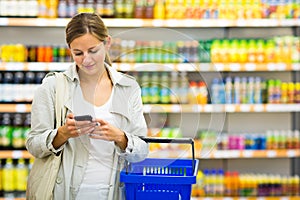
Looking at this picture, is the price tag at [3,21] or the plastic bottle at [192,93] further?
the price tag at [3,21]

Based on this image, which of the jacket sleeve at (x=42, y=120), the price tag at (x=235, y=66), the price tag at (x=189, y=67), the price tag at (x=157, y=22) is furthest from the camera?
the price tag at (x=235, y=66)

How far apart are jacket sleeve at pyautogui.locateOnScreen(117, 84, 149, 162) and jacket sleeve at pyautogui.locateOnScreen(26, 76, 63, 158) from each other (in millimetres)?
277

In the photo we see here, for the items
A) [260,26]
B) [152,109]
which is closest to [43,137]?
[152,109]

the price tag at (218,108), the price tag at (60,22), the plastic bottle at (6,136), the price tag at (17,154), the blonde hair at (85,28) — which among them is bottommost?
the price tag at (17,154)

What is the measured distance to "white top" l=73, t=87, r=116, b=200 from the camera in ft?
6.68

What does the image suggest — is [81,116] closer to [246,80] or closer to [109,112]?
[109,112]

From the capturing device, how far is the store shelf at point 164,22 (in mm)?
4871

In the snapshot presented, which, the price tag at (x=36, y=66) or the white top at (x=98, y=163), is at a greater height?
the price tag at (x=36, y=66)

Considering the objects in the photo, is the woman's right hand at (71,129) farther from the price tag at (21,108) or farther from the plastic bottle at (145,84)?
the price tag at (21,108)

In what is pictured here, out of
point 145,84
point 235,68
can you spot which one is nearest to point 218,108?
point 145,84

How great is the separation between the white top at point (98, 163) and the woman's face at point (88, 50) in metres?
0.11

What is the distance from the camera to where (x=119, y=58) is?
1.95 metres

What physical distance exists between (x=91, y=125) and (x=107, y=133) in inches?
2.6

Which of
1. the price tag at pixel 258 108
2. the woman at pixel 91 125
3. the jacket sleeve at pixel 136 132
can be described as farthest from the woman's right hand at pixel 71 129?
the price tag at pixel 258 108
